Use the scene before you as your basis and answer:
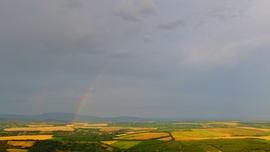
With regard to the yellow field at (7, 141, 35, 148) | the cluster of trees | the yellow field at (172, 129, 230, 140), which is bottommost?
the cluster of trees

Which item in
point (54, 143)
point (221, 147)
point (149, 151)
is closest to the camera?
point (149, 151)

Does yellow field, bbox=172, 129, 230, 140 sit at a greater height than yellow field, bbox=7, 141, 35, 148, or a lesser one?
greater

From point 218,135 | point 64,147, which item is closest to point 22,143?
point 64,147

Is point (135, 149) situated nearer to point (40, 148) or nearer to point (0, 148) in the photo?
point (40, 148)

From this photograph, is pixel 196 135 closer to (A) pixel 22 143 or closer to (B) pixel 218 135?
(B) pixel 218 135

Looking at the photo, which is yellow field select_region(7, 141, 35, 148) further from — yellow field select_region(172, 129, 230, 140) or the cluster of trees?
yellow field select_region(172, 129, 230, 140)

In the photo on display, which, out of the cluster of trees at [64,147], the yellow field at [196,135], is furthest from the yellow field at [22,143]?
the yellow field at [196,135]

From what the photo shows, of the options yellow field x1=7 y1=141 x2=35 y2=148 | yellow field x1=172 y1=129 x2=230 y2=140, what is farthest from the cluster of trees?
yellow field x1=172 y1=129 x2=230 y2=140

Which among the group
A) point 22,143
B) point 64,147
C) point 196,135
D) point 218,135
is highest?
point 196,135

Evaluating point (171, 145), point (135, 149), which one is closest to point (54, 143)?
point (135, 149)

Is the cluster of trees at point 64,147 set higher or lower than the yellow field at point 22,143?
lower

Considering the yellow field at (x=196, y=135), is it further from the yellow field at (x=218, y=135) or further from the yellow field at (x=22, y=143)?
the yellow field at (x=22, y=143)
